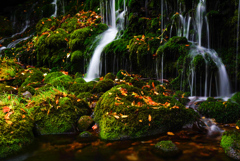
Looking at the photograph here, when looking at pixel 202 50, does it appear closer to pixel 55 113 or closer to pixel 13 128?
pixel 55 113

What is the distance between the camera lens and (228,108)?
4555mm

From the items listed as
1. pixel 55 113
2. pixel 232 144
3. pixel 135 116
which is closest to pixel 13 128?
pixel 55 113

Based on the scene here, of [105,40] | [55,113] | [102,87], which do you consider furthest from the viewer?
[105,40]

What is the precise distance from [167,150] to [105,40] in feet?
25.9

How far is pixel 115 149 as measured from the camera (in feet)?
10.6

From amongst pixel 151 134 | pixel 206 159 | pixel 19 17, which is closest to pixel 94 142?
pixel 151 134

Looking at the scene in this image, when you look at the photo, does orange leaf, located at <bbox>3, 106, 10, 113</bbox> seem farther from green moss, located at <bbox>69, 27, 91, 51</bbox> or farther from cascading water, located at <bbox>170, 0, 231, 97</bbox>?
green moss, located at <bbox>69, 27, 91, 51</bbox>

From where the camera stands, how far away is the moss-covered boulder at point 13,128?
307 centimetres

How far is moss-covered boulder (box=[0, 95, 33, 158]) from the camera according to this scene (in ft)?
10.1

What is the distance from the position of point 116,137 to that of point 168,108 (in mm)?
1249

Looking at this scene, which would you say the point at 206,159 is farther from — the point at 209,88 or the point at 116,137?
the point at 209,88

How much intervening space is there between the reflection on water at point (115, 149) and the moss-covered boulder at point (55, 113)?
256 millimetres

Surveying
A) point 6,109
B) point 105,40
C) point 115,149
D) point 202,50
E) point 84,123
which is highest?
point 105,40

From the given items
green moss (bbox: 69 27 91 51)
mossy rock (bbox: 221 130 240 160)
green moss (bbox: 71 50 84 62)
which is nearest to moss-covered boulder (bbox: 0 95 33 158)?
mossy rock (bbox: 221 130 240 160)
